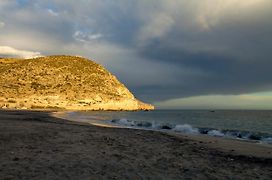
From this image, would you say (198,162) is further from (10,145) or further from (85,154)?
(10,145)

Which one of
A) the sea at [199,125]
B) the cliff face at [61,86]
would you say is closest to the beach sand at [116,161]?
the sea at [199,125]

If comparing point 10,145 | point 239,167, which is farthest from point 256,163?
point 10,145

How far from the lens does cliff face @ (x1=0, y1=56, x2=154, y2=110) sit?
11219 cm

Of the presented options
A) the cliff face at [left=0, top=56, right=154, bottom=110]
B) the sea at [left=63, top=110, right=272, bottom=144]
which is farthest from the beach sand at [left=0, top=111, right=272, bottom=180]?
the cliff face at [left=0, top=56, right=154, bottom=110]

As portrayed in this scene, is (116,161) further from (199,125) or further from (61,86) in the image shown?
(61,86)

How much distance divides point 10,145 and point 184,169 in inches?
294

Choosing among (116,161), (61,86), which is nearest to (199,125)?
(116,161)

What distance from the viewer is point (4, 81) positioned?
12044cm

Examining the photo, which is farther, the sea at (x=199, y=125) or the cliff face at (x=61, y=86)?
the cliff face at (x=61, y=86)

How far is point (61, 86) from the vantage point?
122m

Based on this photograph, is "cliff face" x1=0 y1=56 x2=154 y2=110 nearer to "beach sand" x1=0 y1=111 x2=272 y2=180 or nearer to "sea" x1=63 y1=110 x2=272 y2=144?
"sea" x1=63 y1=110 x2=272 y2=144

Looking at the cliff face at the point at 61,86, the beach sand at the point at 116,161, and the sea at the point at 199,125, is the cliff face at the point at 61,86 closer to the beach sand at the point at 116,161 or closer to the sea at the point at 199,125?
the sea at the point at 199,125

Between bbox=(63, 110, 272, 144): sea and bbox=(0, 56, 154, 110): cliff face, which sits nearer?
bbox=(63, 110, 272, 144): sea

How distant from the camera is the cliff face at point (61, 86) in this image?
112 metres
